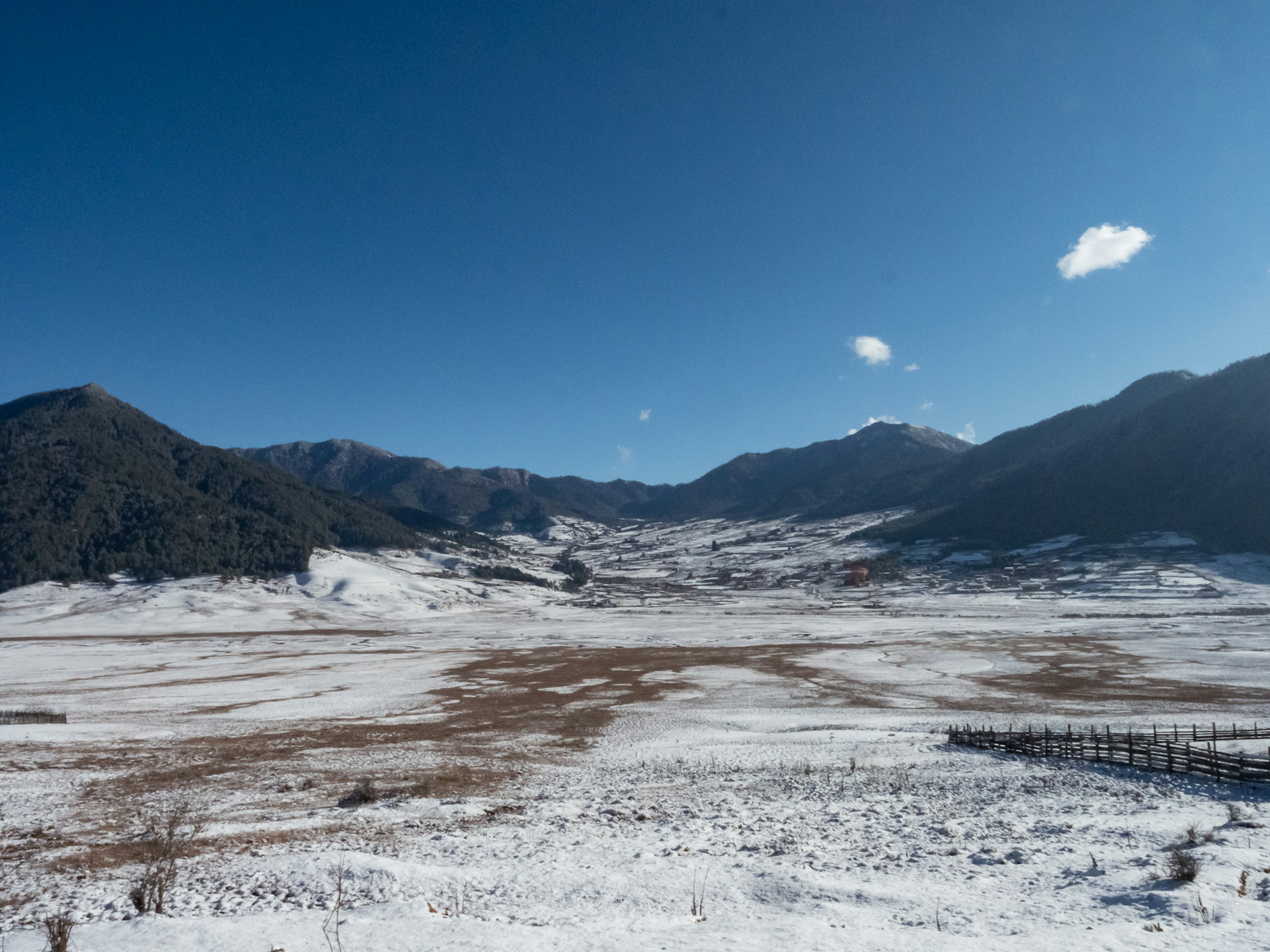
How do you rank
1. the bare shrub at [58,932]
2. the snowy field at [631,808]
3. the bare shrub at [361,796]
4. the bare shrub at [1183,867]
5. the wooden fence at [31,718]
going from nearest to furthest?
the bare shrub at [58,932] < the snowy field at [631,808] < the bare shrub at [1183,867] < the bare shrub at [361,796] < the wooden fence at [31,718]

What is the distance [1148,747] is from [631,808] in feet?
63.9

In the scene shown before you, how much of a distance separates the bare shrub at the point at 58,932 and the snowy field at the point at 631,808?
307 mm

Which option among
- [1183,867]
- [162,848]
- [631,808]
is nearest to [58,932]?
[162,848]

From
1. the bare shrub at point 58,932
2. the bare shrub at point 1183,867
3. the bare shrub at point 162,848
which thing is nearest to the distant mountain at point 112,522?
the bare shrub at point 162,848

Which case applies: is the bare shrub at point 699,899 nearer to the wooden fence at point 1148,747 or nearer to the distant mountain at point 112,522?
the wooden fence at point 1148,747

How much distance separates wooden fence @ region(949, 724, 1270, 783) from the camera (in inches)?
811

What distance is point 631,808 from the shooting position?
18812mm

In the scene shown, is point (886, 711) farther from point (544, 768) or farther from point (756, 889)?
point (756, 889)

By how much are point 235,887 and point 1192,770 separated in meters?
28.6

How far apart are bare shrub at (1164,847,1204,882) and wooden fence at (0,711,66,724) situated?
47.0 m

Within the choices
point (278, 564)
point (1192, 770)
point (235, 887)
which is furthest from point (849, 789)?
point (278, 564)

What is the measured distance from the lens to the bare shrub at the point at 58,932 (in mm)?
8289

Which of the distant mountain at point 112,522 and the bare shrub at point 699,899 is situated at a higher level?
the distant mountain at point 112,522

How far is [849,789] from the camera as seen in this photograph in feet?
68.0
